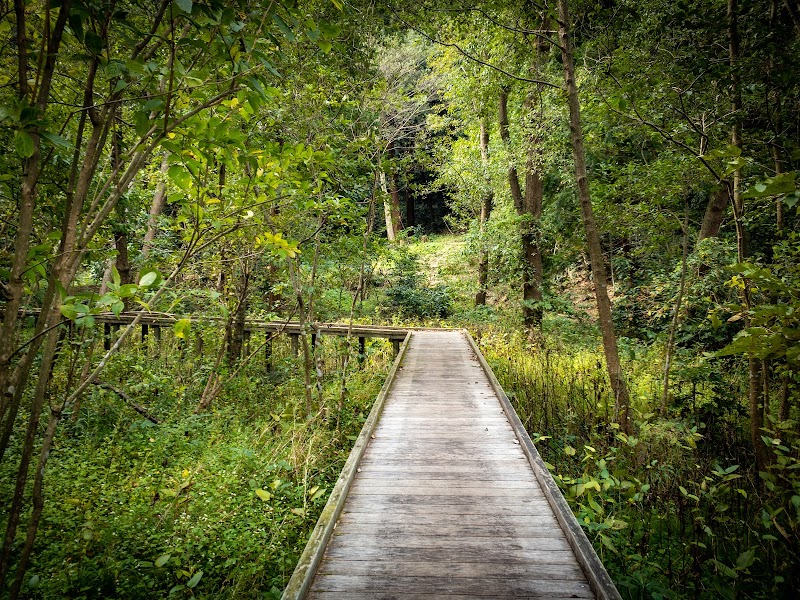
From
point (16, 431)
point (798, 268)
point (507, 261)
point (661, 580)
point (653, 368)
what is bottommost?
point (661, 580)

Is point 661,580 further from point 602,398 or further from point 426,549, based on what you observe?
point 602,398

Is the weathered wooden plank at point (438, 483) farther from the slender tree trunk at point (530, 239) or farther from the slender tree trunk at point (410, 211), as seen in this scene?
the slender tree trunk at point (410, 211)

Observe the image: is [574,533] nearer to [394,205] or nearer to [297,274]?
[297,274]

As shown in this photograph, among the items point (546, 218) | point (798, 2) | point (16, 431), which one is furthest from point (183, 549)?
point (546, 218)

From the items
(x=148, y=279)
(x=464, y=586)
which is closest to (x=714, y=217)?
(x=464, y=586)

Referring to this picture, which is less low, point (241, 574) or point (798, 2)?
point (798, 2)

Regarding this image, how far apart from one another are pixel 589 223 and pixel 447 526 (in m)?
4.29

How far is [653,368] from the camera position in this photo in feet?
28.6

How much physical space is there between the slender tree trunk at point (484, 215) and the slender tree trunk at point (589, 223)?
25.6ft

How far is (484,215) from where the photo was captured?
1501 cm

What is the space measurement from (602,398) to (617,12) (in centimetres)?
614

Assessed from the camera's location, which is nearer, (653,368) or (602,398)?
(602,398)

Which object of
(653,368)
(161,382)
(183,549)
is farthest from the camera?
(653,368)

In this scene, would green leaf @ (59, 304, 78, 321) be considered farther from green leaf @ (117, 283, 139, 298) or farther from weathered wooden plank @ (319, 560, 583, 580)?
weathered wooden plank @ (319, 560, 583, 580)
